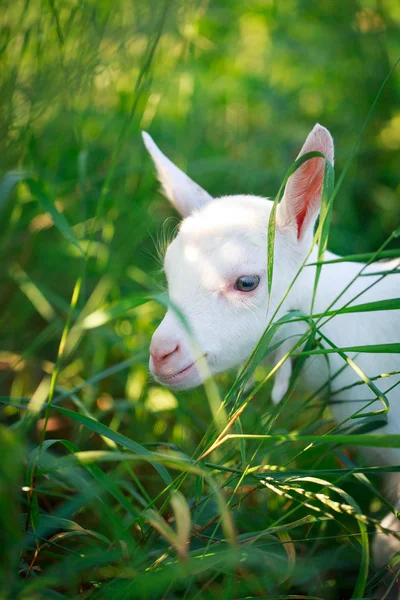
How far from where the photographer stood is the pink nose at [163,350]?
1747mm

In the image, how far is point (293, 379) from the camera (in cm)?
199

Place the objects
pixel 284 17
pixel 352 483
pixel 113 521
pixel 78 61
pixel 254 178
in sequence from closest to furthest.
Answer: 1. pixel 113 521
2. pixel 352 483
3. pixel 78 61
4. pixel 254 178
5. pixel 284 17

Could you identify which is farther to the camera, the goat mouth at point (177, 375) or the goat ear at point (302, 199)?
the goat ear at point (302, 199)

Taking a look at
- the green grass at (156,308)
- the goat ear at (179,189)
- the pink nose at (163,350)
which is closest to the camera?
the green grass at (156,308)

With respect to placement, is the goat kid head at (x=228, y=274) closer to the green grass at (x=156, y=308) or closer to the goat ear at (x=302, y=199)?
the goat ear at (x=302, y=199)

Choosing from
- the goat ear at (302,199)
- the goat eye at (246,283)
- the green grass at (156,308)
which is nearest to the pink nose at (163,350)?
the green grass at (156,308)

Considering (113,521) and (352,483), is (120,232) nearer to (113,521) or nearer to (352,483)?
(352,483)

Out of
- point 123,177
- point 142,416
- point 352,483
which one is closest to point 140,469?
point 142,416

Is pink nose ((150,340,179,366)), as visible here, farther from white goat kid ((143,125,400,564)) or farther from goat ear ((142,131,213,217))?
goat ear ((142,131,213,217))

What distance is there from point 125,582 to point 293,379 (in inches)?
33.5

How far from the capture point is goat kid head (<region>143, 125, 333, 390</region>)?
178cm

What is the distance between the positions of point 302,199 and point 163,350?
71cm

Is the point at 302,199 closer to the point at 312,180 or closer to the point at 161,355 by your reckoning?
the point at 312,180

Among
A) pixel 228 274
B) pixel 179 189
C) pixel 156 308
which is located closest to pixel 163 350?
pixel 228 274
